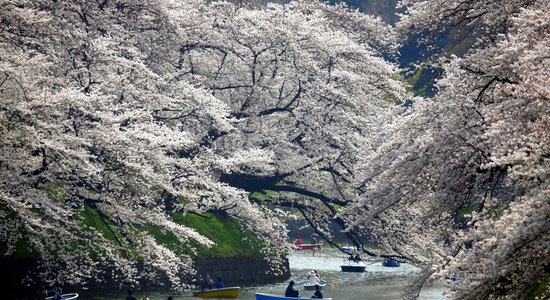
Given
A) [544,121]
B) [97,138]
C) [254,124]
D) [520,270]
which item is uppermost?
[254,124]

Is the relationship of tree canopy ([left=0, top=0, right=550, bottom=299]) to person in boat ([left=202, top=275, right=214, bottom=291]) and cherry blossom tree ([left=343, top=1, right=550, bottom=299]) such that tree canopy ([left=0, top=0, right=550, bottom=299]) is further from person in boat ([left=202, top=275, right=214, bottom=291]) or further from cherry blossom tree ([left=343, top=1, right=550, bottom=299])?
person in boat ([left=202, top=275, right=214, bottom=291])

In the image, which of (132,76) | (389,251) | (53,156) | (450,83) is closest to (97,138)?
(53,156)

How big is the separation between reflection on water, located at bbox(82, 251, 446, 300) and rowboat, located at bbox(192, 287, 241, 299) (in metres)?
1.06

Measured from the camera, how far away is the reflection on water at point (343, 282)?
36.0 m

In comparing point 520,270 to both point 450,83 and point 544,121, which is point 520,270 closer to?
point 544,121

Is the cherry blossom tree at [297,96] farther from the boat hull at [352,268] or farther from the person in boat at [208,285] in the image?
the boat hull at [352,268]

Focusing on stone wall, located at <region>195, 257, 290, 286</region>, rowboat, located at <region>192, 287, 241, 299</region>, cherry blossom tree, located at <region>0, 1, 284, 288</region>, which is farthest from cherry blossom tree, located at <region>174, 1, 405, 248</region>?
rowboat, located at <region>192, 287, 241, 299</region>

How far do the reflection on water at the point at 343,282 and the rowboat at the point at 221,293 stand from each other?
106 centimetres

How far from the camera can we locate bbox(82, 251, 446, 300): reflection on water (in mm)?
36050

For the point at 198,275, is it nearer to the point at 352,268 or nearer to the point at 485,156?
the point at 352,268

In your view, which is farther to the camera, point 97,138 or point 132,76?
point 132,76

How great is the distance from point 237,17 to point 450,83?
17.8 meters

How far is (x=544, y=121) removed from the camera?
10.9 meters

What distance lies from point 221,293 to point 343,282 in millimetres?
14120
